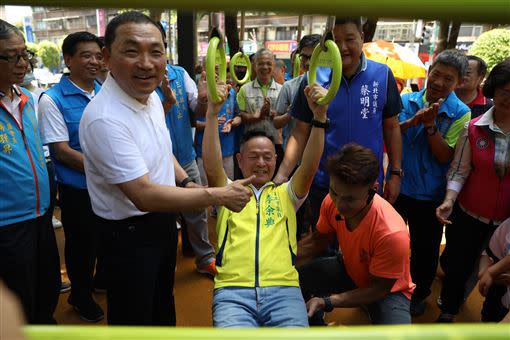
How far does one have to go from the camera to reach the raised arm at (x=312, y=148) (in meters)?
1.77

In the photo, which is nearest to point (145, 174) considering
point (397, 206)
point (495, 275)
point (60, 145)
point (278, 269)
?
point (278, 269)

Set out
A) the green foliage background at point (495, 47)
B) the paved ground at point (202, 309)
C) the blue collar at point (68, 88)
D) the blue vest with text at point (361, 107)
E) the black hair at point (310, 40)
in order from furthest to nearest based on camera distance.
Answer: the green foliage background at point (495, 47)
the black hair at point (310, 40)
the paved ground at point (202, 309)
the blue collar at point (68, 88)
the blue vest with text at point (361, 107)

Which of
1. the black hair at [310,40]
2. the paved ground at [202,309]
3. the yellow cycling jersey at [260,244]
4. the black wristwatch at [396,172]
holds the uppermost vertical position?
the black hair at [310,40]

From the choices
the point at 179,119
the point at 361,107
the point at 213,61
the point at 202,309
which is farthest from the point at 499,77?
the point at 202,309

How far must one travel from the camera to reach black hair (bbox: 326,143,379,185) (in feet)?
5.73

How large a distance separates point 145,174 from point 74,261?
1452 millimetres

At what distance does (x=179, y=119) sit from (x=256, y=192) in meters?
1.16

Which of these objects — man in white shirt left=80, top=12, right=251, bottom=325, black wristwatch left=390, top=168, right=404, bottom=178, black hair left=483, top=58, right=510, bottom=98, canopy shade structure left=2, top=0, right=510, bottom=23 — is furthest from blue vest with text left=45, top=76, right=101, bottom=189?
black hair left=483, top=58, right=510, bottom=98

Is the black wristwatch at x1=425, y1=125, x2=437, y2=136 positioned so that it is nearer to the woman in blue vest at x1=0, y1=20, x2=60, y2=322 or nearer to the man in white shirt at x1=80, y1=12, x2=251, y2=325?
the man in white shirt at x1=80, y1=12, x2=251, y2=325

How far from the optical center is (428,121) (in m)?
2.34

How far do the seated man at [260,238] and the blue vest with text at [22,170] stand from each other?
0.87m

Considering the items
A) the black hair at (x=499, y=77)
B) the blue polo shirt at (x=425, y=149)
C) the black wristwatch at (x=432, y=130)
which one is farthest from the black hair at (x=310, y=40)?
the black hair at (x=499, y=77)

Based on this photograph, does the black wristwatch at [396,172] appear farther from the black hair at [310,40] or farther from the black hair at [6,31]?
the black hair at [6,31]

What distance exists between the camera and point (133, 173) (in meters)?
1.48
